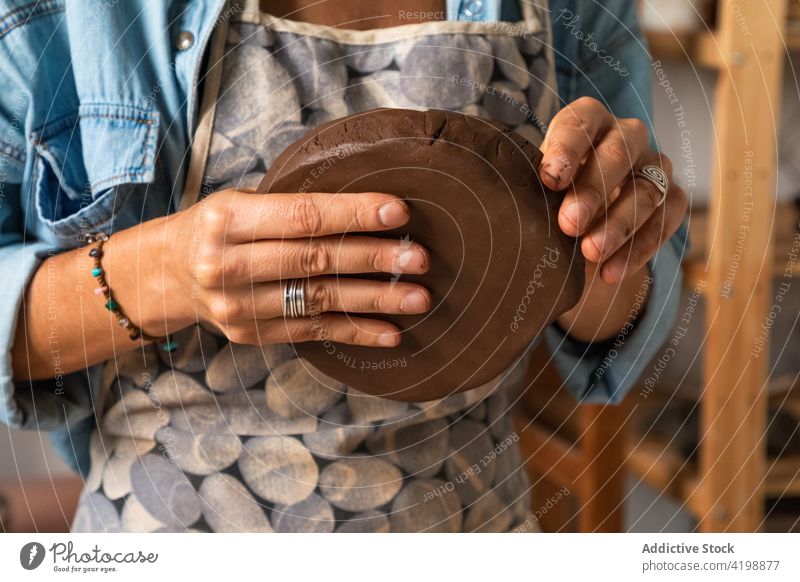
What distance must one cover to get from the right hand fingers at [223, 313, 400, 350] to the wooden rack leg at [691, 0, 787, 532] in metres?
0.37

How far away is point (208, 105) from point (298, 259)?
95 millimetres

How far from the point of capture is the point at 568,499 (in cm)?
97

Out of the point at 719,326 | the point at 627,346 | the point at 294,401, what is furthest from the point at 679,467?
the point at 294,401

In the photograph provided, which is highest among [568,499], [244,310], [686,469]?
[244,310]

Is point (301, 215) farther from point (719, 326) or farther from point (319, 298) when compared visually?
point (719, 326)

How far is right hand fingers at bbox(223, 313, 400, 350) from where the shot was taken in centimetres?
32

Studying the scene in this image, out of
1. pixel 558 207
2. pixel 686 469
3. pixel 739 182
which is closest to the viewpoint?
pixel 558 207

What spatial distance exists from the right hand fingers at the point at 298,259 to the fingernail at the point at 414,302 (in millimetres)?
17


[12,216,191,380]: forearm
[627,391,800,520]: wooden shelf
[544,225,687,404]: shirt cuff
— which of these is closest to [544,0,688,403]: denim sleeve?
[544,225,687,404]: shirt cuff
